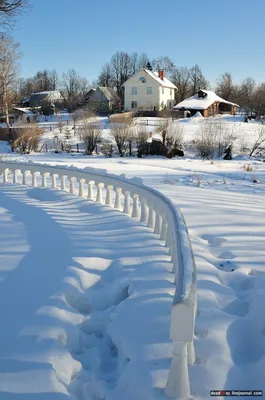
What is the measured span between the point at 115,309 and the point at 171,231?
144 centimetres

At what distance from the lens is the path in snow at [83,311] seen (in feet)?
8.97

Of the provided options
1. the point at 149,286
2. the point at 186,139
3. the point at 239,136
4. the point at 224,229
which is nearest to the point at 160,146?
the point at 186,139

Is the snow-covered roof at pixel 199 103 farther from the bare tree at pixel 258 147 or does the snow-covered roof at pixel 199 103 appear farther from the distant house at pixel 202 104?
the bare tree at pixel 258 147

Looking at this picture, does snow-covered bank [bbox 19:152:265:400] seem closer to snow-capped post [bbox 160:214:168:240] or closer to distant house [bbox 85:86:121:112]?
snow-capped post [bbox 160:214:168:240]

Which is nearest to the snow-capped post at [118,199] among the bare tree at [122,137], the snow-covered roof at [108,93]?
the bare tree at [122,137]

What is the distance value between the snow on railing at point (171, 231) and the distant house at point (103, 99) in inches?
2391

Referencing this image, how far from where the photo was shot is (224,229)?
6.32m

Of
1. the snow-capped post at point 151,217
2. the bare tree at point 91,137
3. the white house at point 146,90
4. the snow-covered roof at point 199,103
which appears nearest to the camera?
the snow-capped post at point 151,217

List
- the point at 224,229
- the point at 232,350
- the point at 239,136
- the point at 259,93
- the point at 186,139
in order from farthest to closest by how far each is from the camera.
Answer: the point at 259,93
the point at 239,136
the point at 186,139
the point at 224,229
the point at 232,350

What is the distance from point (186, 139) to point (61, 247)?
112 ft

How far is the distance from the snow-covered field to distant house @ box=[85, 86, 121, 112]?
216 feet

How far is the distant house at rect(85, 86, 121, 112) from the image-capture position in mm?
70562

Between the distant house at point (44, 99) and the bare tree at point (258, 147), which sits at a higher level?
the distant house at point (44, 99)

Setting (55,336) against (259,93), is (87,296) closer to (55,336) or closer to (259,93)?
(55,336)
